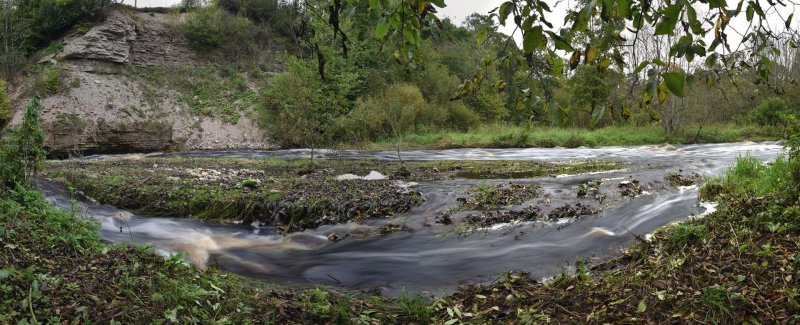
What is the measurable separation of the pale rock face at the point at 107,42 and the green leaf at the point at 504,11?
40897mm

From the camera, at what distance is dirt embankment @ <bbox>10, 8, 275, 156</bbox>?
31.2m

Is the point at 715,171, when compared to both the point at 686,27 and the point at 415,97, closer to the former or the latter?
the point at 686,27

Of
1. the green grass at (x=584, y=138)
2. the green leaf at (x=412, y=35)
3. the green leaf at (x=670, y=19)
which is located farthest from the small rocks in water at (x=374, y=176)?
the green grass at (x=584, y=138)

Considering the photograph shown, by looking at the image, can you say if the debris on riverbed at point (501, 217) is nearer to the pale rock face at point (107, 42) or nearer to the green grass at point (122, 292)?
the green grass at point (122, 292)

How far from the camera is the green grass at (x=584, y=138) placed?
25938mm

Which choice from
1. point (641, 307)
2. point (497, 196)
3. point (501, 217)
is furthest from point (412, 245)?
point (641, 307)

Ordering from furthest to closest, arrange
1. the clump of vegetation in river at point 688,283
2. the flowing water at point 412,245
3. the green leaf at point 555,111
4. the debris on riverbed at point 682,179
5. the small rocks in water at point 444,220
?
1. the debris on riverbed at point 682,179
2. the small rocks in water at point 444,220
3. the flowing water at point 412,245
4. the clump of vegetation in river at point 688,283
5. the green leaf at point 555,111

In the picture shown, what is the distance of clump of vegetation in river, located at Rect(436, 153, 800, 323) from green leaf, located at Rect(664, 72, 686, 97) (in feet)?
9.53

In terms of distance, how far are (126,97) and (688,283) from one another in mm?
37222

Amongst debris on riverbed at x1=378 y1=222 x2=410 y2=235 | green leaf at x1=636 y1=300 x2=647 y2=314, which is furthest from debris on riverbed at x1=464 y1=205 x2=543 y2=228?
green leaf at x1=636 y1=300 x2=647 y2=314

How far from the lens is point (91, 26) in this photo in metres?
38.2

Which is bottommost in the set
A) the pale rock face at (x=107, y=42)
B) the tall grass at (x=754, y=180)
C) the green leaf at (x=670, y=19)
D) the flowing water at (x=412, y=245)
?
the flowing water at (x=412, y=245)

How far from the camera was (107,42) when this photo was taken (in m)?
37.6

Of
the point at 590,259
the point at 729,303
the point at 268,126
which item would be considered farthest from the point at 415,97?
the point at 729,303
